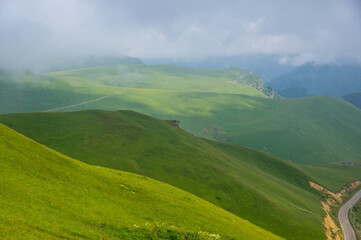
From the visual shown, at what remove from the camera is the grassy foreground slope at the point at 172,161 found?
3530 inches

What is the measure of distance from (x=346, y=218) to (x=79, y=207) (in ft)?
396

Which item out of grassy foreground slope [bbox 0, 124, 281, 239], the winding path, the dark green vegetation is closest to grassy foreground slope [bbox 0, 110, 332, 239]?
the winding path

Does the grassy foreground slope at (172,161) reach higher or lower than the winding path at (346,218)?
higher

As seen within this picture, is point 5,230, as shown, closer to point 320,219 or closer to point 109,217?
point 109,217

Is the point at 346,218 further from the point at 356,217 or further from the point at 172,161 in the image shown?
the point at 172,161

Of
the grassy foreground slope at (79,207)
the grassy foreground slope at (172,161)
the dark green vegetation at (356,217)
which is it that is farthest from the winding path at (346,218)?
the grassy foreground slope at (79,207)

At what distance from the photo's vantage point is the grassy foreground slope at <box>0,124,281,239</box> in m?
25.6

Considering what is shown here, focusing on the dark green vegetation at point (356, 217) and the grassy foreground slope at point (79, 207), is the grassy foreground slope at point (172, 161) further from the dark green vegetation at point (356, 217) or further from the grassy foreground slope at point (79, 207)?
the grassy foreground slope at point (79, 207)

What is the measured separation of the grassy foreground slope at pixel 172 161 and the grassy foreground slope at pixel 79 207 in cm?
4317

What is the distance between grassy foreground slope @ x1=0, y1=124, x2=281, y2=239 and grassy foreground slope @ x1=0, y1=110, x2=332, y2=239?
4317 cm

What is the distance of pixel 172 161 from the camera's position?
108562mm

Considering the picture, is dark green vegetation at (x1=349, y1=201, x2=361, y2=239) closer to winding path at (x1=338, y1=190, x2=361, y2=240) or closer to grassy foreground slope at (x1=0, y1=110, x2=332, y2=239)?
winding path at (x1=338, y1=190, x2=361, y2=240)

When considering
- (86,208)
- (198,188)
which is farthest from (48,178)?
(198,188)

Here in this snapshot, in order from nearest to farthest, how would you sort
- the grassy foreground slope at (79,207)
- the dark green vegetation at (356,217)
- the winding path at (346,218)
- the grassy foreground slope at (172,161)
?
the grassy foreground slope at (79,207), the grassy foreground slope at (172,161), the winding path at (346,218), the dark green vegetation at (356,217)
